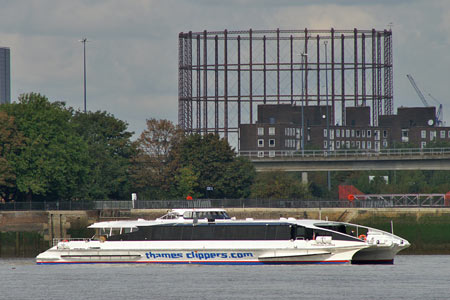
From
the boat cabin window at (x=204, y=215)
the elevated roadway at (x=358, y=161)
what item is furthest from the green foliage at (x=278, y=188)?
the boat cabin window at (x=204, y=215)

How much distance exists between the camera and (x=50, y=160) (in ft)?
457

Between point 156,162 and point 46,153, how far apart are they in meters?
21.8

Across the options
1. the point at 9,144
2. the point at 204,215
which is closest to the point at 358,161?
the point at 9,144

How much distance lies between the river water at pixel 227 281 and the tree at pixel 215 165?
4841 cm

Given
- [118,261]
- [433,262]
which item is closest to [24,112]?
[118,261]

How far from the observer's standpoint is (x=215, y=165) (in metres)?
156

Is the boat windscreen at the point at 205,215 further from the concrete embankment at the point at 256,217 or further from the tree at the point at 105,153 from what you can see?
the tree at the point at 105,153

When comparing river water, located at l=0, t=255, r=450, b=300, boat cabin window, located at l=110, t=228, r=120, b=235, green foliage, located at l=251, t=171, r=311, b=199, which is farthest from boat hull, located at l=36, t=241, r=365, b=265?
green foliage, located at l=251, t=171, r=311, b=199

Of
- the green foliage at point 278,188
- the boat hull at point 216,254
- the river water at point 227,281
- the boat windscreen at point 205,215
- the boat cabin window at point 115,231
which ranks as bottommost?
the river water at point 227,281

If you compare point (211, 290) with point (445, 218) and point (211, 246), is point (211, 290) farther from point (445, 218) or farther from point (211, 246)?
point (445, 218)

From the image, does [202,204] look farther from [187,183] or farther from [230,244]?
[230,244]

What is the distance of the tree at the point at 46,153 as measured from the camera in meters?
138

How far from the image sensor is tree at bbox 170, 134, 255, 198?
15525cm

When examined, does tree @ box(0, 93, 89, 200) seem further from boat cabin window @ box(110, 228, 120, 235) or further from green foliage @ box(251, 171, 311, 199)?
boat cabin window @ box(110, 228, 120, 235)
